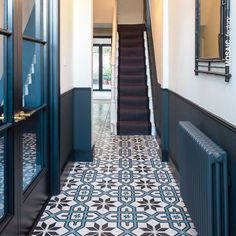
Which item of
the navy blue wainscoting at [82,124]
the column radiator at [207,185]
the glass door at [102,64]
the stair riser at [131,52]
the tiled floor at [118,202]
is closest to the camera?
the column radiator at [207,185]

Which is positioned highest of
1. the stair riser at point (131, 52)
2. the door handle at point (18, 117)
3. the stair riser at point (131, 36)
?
the stair riser at point (131, 36)

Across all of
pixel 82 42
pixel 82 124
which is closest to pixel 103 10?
pixel 82 42

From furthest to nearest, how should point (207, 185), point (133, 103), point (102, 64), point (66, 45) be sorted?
point (102, 64) → point (133, 103) → point (66, 45) → point (207, 185)

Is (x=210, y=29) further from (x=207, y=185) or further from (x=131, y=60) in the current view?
(x=131, y=60)

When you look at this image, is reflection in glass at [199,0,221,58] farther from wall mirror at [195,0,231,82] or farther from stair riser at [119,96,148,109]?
stair riser at [119,96,148,109]

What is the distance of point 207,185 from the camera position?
6.73 feet

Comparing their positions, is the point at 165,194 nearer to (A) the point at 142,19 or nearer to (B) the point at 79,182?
(B) the point at 79,182

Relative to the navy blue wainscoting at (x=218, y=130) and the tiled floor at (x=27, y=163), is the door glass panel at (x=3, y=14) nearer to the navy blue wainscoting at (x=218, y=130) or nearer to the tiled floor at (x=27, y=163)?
the tiled floor at (x=27, y=163)

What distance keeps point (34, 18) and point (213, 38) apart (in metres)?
1.49

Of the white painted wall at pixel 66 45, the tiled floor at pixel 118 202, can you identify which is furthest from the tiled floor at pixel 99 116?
the white painted wall at pixel 66 45

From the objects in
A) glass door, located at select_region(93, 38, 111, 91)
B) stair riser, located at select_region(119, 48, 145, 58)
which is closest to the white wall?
stair riser, located at select_region(119, 48, 145, 58)

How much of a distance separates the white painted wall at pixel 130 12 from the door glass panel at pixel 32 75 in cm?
832

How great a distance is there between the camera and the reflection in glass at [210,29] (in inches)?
92.9

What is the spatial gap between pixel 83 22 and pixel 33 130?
2183 mm
